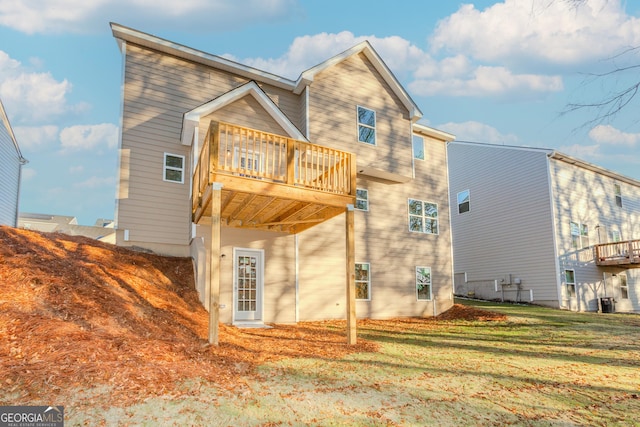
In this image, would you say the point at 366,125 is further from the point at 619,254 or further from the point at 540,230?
the point at 619,254

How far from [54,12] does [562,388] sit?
107 feet

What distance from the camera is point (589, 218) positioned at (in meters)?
21.4

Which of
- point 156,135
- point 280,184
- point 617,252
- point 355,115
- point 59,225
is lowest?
point 617,252

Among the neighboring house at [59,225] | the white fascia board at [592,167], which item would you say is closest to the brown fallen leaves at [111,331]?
the white fascia board at [592,167]

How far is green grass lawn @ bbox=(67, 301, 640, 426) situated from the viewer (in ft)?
14.3

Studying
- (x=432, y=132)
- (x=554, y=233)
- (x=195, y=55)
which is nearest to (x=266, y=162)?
(x=195, y=55)

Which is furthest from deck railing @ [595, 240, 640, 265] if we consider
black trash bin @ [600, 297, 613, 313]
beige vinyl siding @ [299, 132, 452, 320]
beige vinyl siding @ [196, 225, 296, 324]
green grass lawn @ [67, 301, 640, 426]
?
beige vinyl siding @ [196, 225, 296, 324]

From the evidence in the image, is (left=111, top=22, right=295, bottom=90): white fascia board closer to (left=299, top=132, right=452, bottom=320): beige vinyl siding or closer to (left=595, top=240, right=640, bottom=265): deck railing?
(left=299, top=132, right=452, bottom=320): beige vinyl siding

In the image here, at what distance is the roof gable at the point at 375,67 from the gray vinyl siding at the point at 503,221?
817 centimetres

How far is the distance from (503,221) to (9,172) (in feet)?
84.1

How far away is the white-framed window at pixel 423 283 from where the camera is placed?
15609mm

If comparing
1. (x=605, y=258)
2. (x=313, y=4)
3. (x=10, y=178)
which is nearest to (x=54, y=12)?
(x=10, y=178)

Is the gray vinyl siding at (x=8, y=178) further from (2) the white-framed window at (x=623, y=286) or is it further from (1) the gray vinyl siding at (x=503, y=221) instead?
(2) the white-framed window at (x=623, y=286)

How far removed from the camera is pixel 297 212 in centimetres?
1009
